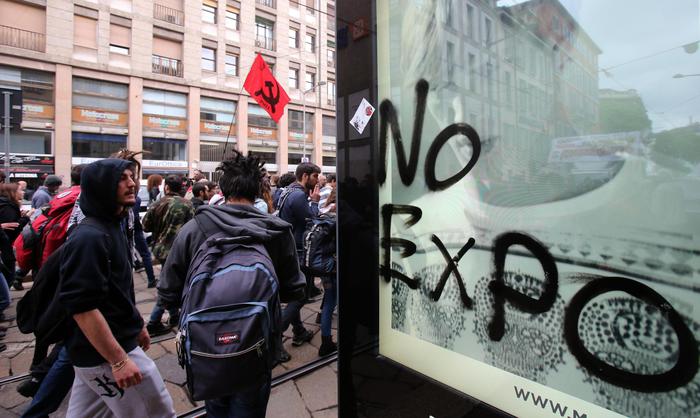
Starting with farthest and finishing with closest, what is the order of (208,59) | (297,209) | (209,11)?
(208,59)
(209,11)
(297,209)

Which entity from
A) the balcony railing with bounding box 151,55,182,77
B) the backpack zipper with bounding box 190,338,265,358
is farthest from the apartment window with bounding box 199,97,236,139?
the backpack zipper with bounding box 190,338,265,358

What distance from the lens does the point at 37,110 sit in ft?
66.1

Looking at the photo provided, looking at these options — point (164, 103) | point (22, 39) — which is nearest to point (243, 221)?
point (22, 39)

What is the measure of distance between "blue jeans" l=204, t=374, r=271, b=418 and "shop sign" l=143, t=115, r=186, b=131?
2539 centimetres

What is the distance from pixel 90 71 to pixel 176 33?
5652 millimetres

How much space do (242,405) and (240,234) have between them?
31.4 inches

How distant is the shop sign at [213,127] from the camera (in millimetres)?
25688

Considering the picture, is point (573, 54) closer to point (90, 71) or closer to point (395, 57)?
point (395, 57)

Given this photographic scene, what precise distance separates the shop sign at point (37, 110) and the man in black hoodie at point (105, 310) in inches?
948

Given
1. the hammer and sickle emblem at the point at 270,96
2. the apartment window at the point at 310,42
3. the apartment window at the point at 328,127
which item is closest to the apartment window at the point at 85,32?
the apartment window at the point at 310,42

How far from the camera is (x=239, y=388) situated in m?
1.62

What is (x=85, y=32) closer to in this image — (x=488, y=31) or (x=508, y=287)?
(x=488, y=31)

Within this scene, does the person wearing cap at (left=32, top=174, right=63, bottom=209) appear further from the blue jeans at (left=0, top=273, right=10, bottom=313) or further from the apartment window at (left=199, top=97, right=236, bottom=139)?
the apartment window at (left=199, top=97, right=236, bottom=139)

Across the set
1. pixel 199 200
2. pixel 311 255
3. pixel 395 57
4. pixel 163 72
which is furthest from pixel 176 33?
pixel 395 57
